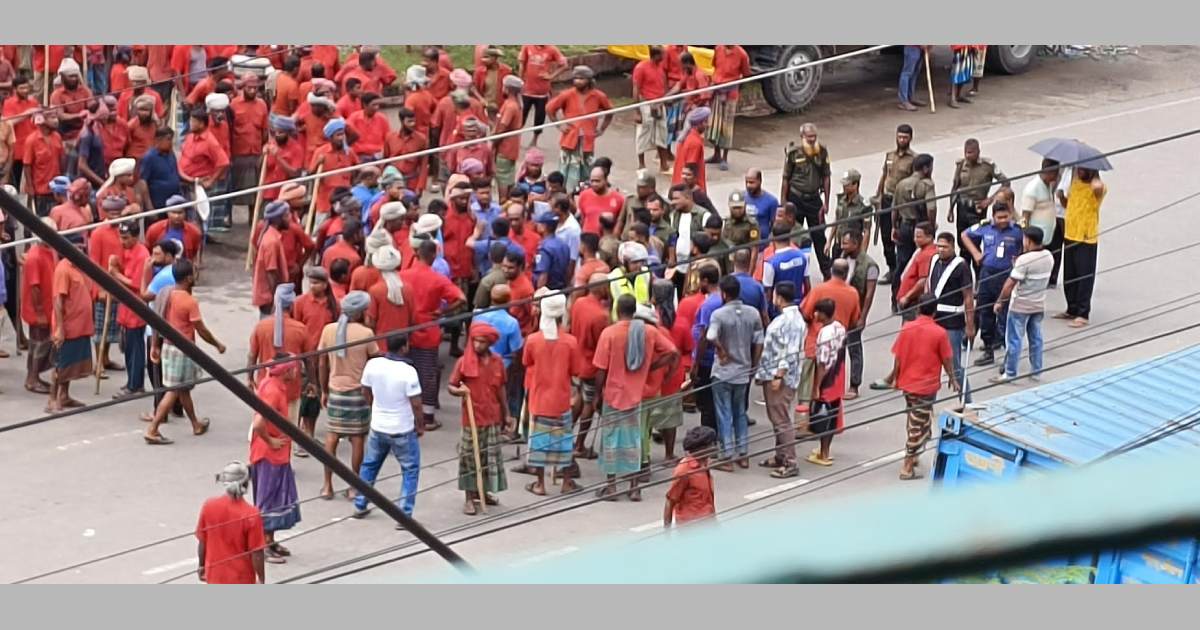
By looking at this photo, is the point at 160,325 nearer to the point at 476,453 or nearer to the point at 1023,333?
the point at 476,453

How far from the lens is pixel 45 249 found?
11523mm

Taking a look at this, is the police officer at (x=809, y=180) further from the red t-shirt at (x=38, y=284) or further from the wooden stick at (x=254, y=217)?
the red t-shirt at (x=38, y=284)

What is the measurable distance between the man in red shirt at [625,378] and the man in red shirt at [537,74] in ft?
22.3

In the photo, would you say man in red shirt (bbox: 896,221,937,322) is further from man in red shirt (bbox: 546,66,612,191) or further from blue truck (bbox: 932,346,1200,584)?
man in red shirt (bbox: 546,66,612,191)

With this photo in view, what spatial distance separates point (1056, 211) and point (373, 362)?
6.05 meters

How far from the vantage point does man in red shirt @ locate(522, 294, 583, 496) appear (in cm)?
1045

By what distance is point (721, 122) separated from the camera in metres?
17.5

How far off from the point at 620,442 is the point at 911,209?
383 centimetres

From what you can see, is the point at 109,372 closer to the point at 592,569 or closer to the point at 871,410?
the point at 871,410

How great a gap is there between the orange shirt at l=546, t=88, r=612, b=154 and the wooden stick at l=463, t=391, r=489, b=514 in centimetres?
610

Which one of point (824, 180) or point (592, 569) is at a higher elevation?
point (592, 569)

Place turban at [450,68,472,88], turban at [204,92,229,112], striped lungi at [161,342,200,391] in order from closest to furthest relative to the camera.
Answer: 1. striped lungi at [161,342,200,391]
2. turban at [204,92,229,112]
3. turban at [450,68,472,88]

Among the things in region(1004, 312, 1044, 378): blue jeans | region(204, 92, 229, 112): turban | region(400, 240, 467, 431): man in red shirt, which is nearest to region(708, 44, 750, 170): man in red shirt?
region(204, 92, 229, 112): turban

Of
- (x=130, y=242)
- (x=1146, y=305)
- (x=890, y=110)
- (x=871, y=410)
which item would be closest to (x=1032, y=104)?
(x=890, y=110)
